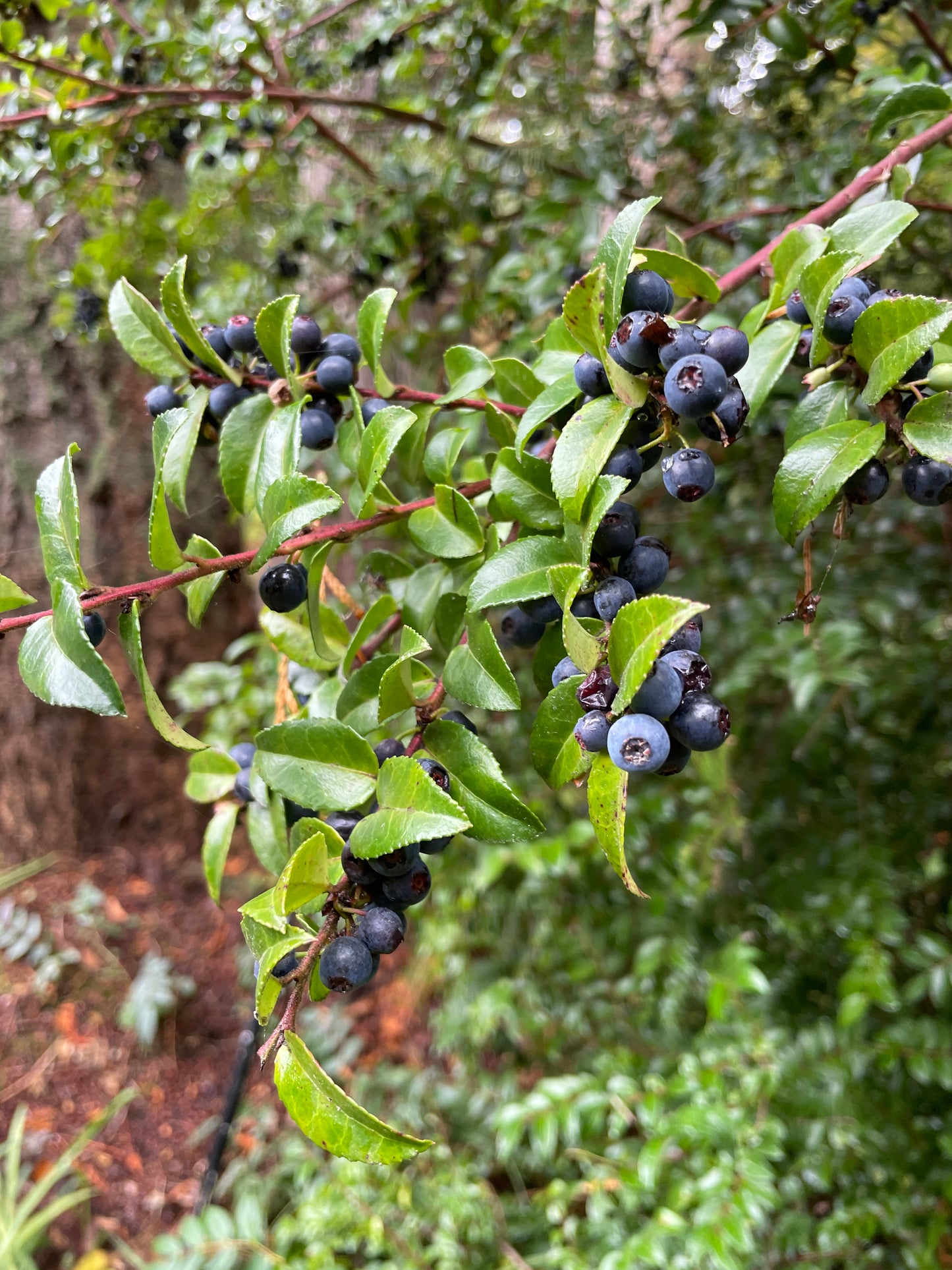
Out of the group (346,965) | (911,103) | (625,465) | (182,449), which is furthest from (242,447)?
(911,103)

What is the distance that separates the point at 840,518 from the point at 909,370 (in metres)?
0.12

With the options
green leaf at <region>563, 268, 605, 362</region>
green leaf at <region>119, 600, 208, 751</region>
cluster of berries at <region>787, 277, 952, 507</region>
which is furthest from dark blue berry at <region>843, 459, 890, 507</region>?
green leaf at <region>119, 600, 208, 751</region>

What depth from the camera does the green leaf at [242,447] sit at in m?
0.72

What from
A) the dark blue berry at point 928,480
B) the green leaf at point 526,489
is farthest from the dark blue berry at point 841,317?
the green leaf at point 526,489

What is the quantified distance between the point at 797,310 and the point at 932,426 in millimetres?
156

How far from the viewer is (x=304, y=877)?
20.2 inches

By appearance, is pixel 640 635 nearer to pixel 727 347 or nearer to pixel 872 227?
pixel 727 347

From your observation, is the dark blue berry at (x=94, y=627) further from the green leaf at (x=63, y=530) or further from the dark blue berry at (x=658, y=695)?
the dark blue berry at (x=658, y=695)

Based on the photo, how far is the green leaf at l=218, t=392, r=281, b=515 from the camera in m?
0.72

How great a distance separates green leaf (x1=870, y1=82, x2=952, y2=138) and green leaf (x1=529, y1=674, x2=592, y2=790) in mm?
772

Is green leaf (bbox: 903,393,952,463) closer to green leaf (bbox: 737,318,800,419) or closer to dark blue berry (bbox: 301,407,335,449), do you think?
green leaf (bbox: 737,318,800,419)

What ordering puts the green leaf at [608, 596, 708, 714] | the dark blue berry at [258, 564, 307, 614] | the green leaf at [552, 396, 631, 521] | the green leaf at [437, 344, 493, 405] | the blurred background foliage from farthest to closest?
1. the blurred background foliage
2. the green leaf at [437, 344, 493, 405]
3. the dark blue berry at [258, 564, 307, 614]
4. the green leaf at [552, 396, 631, 521]
5. the green leaf at [608, 596, 708, 714]

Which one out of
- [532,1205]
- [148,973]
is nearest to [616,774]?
[532,1205]

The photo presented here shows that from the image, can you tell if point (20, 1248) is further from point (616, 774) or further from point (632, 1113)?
point (616, 774)
